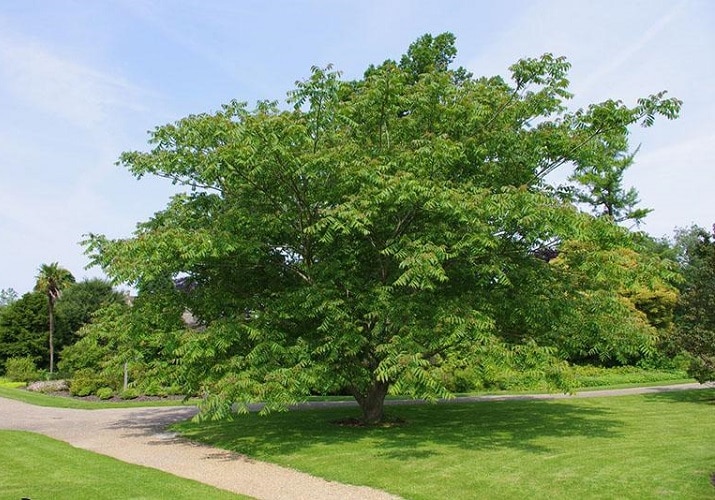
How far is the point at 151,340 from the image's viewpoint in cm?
1234

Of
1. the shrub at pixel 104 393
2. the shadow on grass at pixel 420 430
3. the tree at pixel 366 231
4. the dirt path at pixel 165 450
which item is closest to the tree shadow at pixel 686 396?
the shadow on grass at pixel 420 430

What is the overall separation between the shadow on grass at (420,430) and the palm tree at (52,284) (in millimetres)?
26513

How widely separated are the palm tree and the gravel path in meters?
16.5

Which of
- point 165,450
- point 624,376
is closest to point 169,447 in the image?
point 165,450

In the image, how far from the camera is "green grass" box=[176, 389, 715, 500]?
8.41 metres

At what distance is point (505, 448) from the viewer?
1130 cm

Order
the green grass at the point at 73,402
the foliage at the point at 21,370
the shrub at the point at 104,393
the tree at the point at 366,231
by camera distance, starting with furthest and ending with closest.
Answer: the foliage at the point at 21,370 → the shrub at the point at 104,393 → the green grass at the point at 73,402 → the tree at the point at 366,231

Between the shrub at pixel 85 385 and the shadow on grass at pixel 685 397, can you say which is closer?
the shadow on grass at pixel 685 397

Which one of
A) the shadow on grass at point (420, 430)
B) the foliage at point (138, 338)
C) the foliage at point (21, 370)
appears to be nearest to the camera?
the shadow on grass at point (420, 430)

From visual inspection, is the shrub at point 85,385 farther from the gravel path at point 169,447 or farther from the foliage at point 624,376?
the foliage at point 624,376

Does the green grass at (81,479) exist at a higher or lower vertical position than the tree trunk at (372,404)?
lower

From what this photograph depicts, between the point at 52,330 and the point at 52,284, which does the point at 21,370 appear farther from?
the point at 52,284

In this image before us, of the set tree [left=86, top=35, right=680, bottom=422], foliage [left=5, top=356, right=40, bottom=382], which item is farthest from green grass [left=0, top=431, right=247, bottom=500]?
foliage [left=5, top=356, right=40, bottom=382]

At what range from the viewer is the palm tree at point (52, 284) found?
1502 inches
